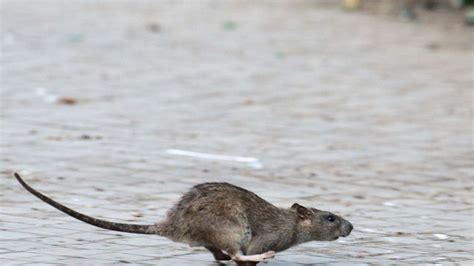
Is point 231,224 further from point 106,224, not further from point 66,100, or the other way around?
point 66,100

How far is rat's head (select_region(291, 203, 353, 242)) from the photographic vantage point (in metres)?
5.77

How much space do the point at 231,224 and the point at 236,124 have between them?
5.09 m

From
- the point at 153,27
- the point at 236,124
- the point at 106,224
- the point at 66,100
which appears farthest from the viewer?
the point at 153,27

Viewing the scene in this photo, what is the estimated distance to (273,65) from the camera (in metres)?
14.2

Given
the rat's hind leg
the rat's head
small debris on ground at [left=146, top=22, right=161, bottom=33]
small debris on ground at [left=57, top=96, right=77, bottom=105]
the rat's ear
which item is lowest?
the rat's hind leg

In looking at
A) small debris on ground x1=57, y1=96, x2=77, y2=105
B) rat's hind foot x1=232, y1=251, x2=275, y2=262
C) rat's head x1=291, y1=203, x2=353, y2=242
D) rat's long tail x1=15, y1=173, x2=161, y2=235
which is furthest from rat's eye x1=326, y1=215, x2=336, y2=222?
small debris on ground x1=57, y1=96, x2=77, y2=105

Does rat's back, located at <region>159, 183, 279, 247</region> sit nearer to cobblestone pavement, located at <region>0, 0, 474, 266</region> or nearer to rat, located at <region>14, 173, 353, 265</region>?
rat, located at <region>14, 173, 353, 265</region>

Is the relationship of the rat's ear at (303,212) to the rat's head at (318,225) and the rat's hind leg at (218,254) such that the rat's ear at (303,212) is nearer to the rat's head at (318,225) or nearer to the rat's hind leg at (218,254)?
the rat's head at (318,225)

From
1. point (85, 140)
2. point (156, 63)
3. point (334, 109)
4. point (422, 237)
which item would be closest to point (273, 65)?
point (156, 63)

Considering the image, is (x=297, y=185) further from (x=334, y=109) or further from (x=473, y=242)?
(x=334, y=109)

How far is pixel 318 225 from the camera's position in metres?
5.80

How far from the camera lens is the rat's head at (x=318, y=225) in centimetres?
577

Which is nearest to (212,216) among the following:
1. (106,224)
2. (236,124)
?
(106,224)

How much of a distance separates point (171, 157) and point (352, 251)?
2.94 meters
